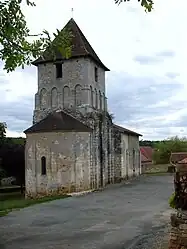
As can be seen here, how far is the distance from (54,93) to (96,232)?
2050 centimetres

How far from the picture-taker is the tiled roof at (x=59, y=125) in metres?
27.3

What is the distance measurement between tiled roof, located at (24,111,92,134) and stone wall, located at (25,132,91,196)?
1.06 feet

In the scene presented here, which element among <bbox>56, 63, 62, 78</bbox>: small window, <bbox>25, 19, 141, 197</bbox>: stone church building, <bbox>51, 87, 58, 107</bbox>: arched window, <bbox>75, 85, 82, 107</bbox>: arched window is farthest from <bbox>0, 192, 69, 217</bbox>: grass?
<bbox>56, 63, 62, 78</bbox>: small window

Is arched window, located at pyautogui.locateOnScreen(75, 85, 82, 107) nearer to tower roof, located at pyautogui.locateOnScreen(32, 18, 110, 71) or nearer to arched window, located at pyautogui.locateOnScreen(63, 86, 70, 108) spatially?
arched window, located at pyautogui.locateOnScreen(63, 86, 70, 108)

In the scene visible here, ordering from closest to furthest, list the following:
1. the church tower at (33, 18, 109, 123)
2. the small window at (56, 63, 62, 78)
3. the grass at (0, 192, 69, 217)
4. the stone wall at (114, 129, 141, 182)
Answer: the grass at (0, 192, 69, 217) → the church tower at (33, 18, 109, 123) → the small window at (56, 63, 62, 78) → the stone wall at (114, 129, 141, 182)

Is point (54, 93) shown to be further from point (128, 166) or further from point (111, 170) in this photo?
point (128, 166)

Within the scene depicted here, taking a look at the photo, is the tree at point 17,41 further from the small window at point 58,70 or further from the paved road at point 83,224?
the small window at point 58,70

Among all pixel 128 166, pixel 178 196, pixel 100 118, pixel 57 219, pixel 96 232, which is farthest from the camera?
pixel 128 166

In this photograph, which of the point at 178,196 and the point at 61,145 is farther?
the point at 61,145

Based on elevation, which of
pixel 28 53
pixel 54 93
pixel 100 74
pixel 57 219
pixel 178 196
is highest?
pixel 100 74

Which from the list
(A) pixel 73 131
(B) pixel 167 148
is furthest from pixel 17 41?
(B) pixel 167 148

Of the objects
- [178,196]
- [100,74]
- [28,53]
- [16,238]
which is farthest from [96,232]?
[100,74]

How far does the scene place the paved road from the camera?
10.5m

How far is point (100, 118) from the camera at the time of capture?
30922 mm
